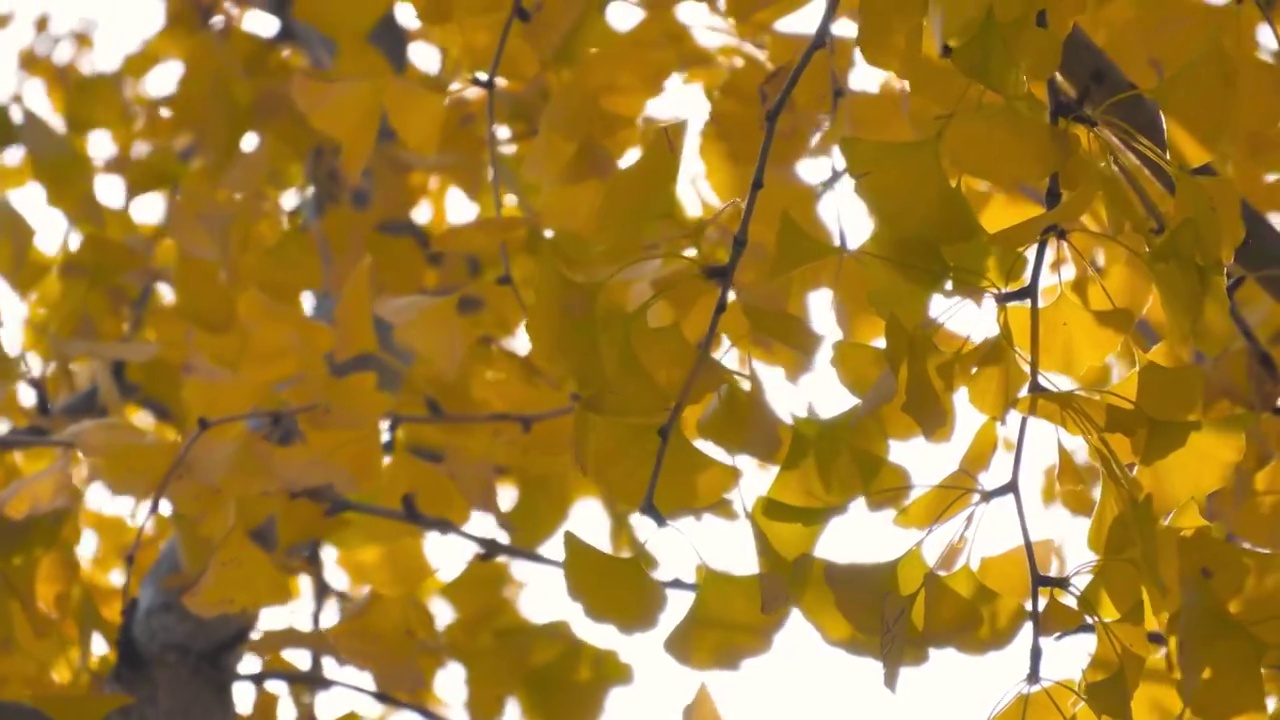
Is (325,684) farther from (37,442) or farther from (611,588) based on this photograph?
(611,588)

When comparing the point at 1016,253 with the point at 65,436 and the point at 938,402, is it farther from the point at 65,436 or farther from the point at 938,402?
the point at 65,436

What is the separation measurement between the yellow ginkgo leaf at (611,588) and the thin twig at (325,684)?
0.26 meters

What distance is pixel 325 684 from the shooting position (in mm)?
584

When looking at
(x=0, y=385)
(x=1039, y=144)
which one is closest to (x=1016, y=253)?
(x=1039, y=144)

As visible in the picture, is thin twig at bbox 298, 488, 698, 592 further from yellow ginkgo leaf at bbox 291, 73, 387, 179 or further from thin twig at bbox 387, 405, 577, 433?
yellow ginkgo leaf at bbox 291, 73, 387, 179

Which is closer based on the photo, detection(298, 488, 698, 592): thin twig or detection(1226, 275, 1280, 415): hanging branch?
detection(1226, 275, 1280, 415): hanging branch

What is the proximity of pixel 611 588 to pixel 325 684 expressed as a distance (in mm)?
315

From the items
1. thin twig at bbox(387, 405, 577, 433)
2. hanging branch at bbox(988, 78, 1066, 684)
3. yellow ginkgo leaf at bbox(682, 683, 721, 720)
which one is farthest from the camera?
thin twig at bbox(387, 405, 577, 433)

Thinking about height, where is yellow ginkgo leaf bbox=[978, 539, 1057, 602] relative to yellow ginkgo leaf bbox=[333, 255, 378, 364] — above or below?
above

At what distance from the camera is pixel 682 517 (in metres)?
0.34

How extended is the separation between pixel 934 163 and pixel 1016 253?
4cm

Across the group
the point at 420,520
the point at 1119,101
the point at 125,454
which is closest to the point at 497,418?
the point at 420,520

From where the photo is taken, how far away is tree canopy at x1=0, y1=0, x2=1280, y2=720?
11.2 inches

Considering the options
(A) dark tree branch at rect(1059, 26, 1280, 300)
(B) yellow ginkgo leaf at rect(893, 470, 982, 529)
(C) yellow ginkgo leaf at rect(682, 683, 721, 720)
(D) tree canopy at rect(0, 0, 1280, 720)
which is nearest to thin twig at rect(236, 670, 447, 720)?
(D) tree canopy at rect(0, 0, 1280, 720)
